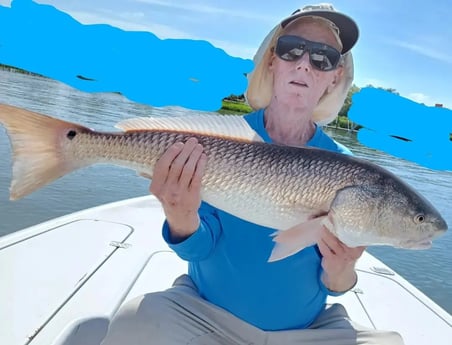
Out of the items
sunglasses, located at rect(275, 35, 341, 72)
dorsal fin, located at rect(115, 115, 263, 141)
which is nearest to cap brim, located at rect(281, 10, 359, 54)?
sunglasses, located at rect(275, 35, 341, 72)

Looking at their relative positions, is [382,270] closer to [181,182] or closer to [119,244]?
[119,244]

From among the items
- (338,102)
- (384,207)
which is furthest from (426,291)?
(384,207)

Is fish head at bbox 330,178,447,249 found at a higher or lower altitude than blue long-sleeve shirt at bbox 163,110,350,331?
higher

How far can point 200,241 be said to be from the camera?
6.16 feet

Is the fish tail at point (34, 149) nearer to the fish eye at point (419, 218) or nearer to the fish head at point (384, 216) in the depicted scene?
the fish head at point (384, 216)

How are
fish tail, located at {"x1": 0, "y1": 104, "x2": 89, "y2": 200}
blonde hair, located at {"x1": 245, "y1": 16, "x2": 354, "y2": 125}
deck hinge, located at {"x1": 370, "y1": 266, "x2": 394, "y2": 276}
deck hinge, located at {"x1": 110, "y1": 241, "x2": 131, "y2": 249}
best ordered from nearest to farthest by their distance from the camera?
fish tail, located at {"x1": 0, "y1": 104, "x2": 89, "y2": 200} → blonde hair, located at {"x1": 245, "y1": 16, "x2": 354, "y2": 125} → deck hinge, located at {"x1": 110, "y1": 241, "x2": 131, "y2": 249} → deck hinge, located at {"x1": 370, "y1": 266, "x2": 394, "y2": 276}

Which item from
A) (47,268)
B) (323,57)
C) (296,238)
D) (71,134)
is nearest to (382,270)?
(323,57)

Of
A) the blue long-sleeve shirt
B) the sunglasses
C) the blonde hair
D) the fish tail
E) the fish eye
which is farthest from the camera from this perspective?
the blonde hair

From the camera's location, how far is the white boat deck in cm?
218

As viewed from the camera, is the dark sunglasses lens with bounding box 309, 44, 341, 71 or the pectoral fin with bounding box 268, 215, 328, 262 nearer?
the pectoral fin with bounding box 268, 215, 328, 262

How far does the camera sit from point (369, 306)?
301 cm

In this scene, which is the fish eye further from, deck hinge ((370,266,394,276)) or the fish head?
deck hinge ((370,266,394,276))

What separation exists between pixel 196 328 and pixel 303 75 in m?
1.18

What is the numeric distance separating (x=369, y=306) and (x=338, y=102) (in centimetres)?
135
